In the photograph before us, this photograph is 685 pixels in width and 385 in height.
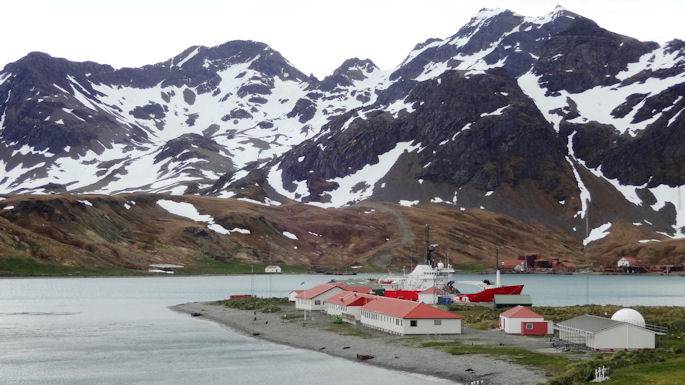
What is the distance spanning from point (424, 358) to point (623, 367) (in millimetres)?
17171

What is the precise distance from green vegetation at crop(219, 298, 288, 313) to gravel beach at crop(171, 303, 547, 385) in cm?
320

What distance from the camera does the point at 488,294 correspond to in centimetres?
12362

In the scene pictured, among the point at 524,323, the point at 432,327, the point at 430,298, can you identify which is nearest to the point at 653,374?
the point at 524,323

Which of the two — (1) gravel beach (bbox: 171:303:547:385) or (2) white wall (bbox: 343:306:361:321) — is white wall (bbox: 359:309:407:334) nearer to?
(1) gravel beach (bbox: 171:303:547:385)

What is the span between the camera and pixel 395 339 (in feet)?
269

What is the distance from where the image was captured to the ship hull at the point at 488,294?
12175 centimetres

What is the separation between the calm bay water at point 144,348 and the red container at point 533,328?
19878 millimetres

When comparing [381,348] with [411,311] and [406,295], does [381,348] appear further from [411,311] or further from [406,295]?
[406,295]

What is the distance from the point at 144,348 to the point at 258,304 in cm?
4383

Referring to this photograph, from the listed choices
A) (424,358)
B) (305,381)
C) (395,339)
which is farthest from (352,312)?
(305,381)

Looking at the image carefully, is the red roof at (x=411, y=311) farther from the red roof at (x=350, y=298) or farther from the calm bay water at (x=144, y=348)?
the calm bay water at (x=144, y=348)

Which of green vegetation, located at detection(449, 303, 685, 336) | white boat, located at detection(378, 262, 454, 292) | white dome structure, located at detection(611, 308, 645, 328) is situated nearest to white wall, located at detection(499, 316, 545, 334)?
green vegetation, located at detection(449, 303, 685, 336)

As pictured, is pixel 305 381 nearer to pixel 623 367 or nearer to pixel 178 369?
pixel 178 369

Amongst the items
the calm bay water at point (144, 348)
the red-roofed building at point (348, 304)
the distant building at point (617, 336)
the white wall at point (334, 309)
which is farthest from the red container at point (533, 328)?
the white wall at point (334, 309)
